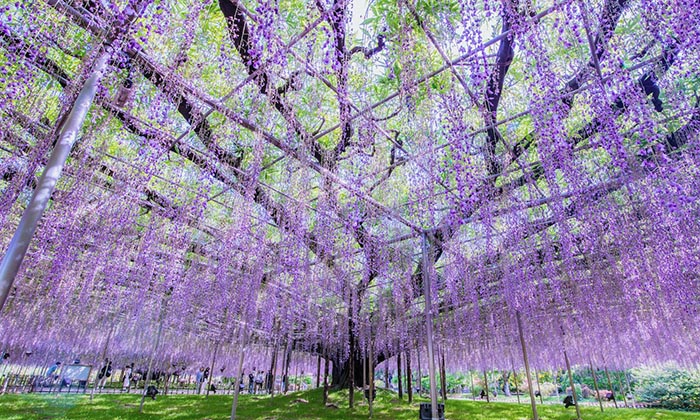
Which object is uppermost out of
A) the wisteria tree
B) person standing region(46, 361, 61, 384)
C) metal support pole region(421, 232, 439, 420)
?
the wisteria tree

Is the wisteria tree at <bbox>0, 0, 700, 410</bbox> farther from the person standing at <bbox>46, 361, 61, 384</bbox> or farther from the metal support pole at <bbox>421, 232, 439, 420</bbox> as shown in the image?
the person standing at <bbox>46, 361, 61, 384</bbox>

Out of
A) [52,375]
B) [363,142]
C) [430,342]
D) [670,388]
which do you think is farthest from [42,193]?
[670,388]

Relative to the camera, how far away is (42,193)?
219cm

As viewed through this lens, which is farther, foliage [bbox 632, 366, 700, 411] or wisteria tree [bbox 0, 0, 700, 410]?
foliage [bbox 632, 366, 700, 411]

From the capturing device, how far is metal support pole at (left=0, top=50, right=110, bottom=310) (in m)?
1.97

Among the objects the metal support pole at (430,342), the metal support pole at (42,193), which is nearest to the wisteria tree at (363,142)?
the metal support pole at (430,342)

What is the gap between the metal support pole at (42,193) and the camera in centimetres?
197

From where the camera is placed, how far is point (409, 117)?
3.85 m

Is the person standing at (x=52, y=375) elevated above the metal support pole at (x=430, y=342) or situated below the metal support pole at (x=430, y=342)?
below

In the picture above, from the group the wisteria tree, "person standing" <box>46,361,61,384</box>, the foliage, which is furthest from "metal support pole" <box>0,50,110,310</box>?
the foliage

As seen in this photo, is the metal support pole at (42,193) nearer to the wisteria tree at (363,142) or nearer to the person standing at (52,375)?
the wisteria tree at (363,142)

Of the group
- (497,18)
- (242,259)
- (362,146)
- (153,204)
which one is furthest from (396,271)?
(497,18)

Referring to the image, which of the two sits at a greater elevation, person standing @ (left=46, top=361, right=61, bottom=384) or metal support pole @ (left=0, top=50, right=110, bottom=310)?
metal support pole @ (left=0, top=50, right=110, bottom=310)

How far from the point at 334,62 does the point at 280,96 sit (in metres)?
0.83
